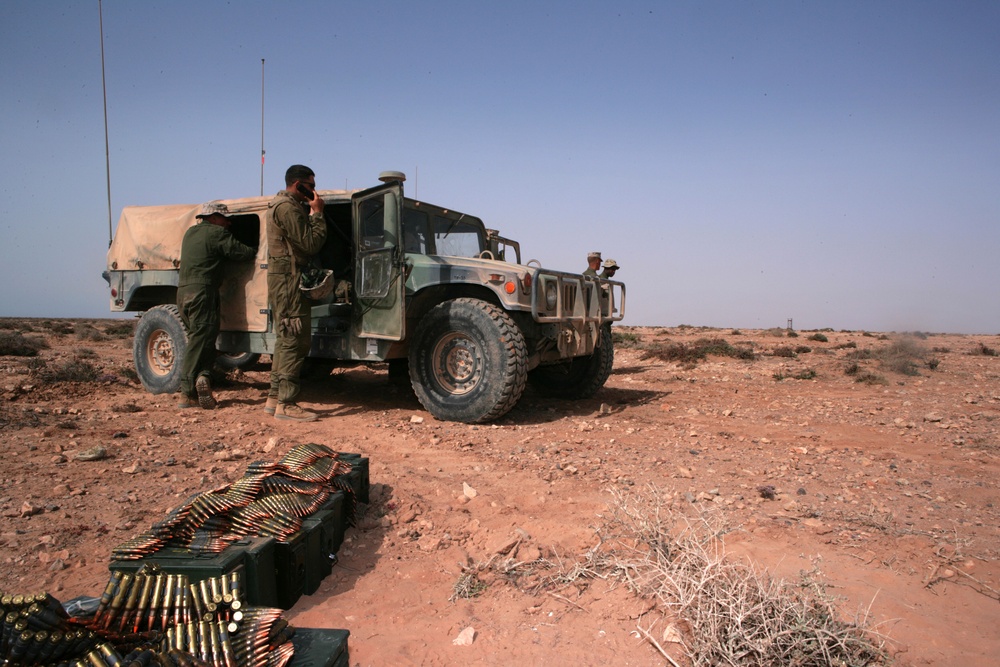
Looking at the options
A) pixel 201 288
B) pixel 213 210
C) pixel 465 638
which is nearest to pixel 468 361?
pixel 201 288

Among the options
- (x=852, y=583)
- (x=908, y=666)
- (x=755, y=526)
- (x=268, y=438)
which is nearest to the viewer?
(x=908, y=666)

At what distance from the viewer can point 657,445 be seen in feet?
15.5

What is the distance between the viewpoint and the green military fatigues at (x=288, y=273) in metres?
5.42

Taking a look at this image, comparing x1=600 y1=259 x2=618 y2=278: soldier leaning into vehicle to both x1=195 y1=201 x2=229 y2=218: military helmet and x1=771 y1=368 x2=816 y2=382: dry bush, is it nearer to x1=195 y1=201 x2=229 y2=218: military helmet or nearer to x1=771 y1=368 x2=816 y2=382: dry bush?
x1=771 y1=368 x2=816 y2=382: dry bush

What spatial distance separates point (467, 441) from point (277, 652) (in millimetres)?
3093

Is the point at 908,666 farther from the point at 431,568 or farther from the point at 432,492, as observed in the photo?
the point at 432,492

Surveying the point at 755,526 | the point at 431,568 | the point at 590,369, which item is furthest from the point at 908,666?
the point at 590,369

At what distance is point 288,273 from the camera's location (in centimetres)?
552

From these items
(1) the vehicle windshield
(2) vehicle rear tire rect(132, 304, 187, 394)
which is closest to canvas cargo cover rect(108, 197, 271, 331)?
(2) vehicle rear tire rect(132, 304, 187, 394)

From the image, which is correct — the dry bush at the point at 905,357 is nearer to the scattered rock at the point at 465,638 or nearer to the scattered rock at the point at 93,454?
the scattered rock at the point at 465,638

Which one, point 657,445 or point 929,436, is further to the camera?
point 929,436

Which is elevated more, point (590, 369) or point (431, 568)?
point (590, 369)

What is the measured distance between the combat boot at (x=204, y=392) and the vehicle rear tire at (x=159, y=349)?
2.99 ft

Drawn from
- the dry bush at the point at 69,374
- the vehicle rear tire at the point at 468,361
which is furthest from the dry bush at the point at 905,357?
the dry bush at the point at 69,374
